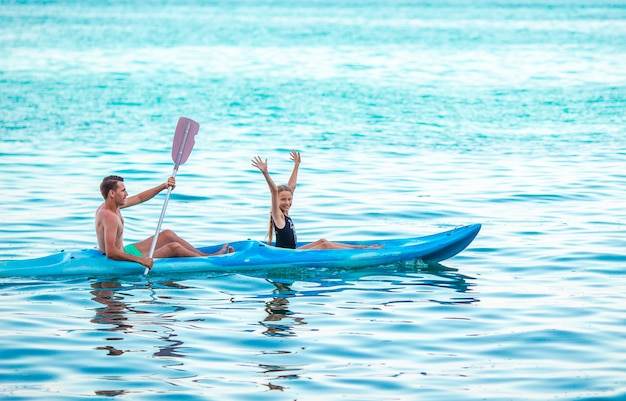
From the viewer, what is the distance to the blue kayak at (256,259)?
367 inches

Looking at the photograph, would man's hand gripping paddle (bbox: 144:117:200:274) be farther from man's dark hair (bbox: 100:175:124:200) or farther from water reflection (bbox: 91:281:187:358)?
water reflection (bbox: 91:281:187:358)

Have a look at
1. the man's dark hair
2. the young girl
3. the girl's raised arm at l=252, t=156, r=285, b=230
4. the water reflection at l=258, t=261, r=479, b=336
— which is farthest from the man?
the water reflection at l=258, t=261, r=479, b=336

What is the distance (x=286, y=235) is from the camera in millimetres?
9930

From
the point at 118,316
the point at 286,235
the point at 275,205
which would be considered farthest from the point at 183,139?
the point at 118,316

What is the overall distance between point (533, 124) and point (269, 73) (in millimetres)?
12707

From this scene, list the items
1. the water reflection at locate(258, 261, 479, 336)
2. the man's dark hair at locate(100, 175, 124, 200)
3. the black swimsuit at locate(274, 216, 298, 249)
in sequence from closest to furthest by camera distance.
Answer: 1. the water reflection at locate(258, 261, 479, 336)
2. the man's dark hair at locate(100, 175, 124, 200)
3. the black swimsuit at locate(274, 216, 298, 249)

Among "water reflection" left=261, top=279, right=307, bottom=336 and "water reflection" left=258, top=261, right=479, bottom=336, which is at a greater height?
"water reflection" left=258, top=261, right=479, bottom=336

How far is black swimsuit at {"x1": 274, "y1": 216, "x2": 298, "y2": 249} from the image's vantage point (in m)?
9.91

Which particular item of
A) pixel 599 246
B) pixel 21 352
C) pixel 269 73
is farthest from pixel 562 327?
pixel 269 73

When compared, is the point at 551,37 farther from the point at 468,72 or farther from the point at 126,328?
the point at 126,328

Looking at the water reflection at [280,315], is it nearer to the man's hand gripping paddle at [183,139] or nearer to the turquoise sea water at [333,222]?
the turquoise sea water at [333,222]

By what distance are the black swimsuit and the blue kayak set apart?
0.79 feet

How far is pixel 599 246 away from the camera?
10844 millimetres

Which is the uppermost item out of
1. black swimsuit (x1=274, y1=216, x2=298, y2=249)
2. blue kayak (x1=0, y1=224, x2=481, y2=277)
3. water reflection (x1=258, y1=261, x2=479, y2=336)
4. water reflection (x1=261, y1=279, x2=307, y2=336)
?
black swimsuit (x1=274, y1=216, x2=298, y2=249)
